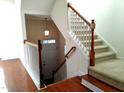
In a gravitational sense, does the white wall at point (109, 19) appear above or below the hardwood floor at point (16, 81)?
above

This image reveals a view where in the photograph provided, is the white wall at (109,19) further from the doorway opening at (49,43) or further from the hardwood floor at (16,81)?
the hardwood floor at (16,81)

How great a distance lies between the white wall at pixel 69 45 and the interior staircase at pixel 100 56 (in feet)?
0.66

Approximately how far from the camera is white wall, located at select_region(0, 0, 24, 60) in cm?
497

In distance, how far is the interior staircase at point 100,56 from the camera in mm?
2792

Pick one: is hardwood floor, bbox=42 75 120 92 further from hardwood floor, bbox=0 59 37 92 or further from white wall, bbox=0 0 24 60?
white wall, bbox=0 0 24 60

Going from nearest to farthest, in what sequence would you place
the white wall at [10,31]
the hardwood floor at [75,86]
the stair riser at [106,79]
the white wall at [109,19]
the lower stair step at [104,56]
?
the stair riser at [106,79] < the hardwood floor at [75,86] < the lower stair step at [104,56] < the white wall at [109,19] < the white wall at [10,31]

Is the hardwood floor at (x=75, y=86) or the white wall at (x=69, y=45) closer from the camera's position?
the hardwood floor at (x=75, y=86)

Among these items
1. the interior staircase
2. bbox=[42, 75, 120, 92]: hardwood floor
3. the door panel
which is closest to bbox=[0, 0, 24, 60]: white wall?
the interior staircase

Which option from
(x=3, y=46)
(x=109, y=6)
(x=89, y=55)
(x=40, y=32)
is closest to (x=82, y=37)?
(x=89, y=55)

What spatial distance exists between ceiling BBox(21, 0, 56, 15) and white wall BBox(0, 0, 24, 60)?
15.7 inches

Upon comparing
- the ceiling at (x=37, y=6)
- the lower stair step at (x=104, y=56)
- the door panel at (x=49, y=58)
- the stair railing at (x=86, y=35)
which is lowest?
the door panel at (x=49, y=58)

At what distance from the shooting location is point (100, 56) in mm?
3881

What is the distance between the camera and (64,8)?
4.22 metres

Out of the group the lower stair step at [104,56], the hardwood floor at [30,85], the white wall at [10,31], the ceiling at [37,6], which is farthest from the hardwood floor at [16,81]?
the ceiling at [37,6]
